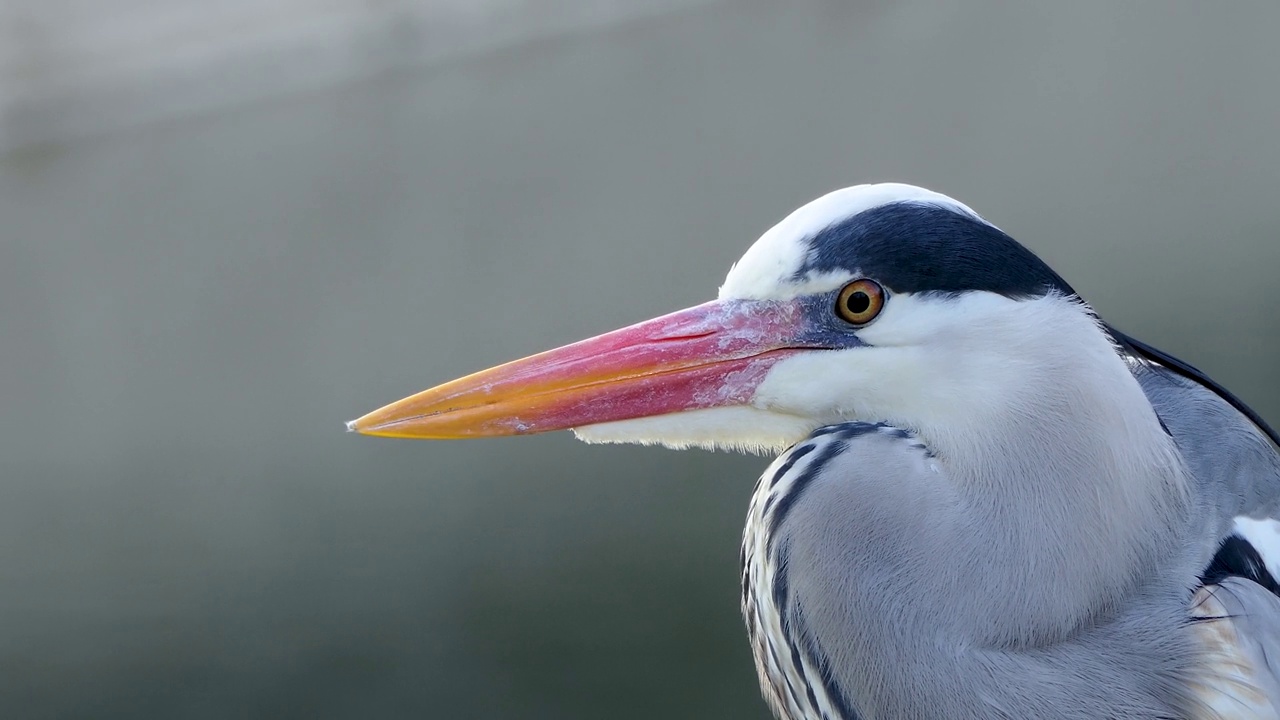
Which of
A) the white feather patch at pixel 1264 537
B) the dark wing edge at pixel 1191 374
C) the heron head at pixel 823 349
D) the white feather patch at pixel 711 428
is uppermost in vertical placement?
the heron head at pixel 823 349

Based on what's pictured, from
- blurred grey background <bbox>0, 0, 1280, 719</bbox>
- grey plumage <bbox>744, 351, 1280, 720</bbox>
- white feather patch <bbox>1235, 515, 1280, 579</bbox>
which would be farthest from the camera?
blurred grey background <bbox>0, 0, 1280, 719</bbox>

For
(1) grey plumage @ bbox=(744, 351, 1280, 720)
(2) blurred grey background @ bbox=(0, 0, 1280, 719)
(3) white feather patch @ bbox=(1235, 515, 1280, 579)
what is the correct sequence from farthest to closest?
(2) blurred grey background @ bbox=(0, 0, 1280, 719)
(3) white feather patch @ bbox=(1235, 515, 1280, 579)
(1) grey plumage @ bbox=(744, 351, 1280, 720)

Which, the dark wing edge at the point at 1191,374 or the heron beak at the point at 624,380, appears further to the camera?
the dark wing edge at the point at 1191,374

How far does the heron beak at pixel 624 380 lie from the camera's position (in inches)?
30.3

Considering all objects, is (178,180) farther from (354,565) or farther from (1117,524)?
(1117,524)

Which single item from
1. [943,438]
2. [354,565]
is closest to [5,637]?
[354,565]

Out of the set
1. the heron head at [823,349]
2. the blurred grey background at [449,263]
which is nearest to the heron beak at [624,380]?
the heron head at [823,349]

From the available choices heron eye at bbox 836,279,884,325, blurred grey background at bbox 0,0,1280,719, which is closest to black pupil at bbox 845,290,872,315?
heron eye at bbox 836,279,884,325

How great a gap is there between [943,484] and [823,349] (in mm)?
124

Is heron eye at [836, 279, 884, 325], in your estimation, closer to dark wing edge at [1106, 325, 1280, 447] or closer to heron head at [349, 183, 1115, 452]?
heron head at [349, 183, 1115, 452]

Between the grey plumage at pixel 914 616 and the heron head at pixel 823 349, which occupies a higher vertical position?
the heron head at pixel 823 349

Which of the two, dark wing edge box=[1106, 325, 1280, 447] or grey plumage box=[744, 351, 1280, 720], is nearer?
grey plumage box=[744, 351, 1280, 720]

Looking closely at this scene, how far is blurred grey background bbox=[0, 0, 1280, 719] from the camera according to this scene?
86.4 inches

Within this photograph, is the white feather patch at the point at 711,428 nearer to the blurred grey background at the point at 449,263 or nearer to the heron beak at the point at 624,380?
the heron beak at the point at 624,380
